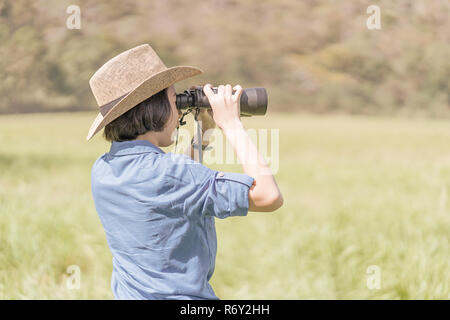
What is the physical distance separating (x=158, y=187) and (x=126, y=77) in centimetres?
43

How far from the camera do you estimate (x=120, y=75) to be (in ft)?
5.13

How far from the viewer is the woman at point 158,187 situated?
135 cm

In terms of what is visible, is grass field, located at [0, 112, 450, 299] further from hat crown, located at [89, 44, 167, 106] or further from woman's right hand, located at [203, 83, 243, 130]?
woman's right hand, located at [203, 83, 243, 130]

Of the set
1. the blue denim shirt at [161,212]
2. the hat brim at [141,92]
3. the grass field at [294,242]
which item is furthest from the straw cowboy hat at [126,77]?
the grass field at [294,242]

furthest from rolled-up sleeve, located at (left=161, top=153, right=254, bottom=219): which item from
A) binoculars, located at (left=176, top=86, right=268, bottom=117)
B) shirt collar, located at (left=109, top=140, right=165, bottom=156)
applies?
binoculars, located at (left=176, top=86, right=268, bottom=117)

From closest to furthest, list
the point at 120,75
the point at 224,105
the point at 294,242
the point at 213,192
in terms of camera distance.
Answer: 1. the point at 213,192
2. the point at 224,105
3. the point at 120,75
4. the point at 294,242

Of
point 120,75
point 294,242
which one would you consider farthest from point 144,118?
point 294,242

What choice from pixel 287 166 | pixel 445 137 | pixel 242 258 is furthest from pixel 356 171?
pixel 445 137

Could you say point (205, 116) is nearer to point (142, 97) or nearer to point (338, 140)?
point (142, 97)

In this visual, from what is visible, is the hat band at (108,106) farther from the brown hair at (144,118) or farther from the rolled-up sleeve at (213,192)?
the rolled-up sleeve at (213,192)

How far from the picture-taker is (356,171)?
21.9 feet

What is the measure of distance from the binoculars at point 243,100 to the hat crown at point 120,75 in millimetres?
156

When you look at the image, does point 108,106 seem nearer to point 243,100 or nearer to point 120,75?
point 120,75

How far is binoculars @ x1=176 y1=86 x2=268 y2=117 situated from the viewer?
168 cm
